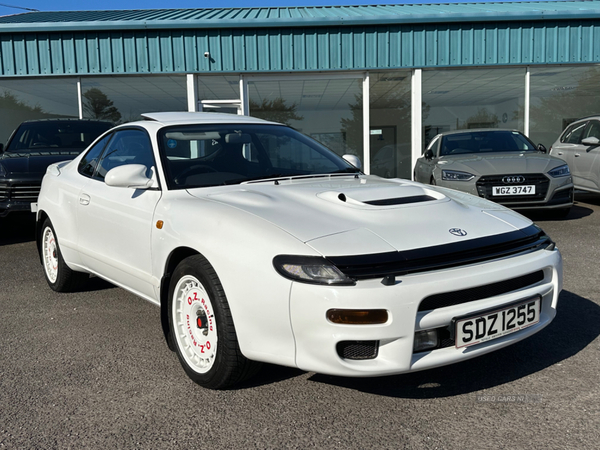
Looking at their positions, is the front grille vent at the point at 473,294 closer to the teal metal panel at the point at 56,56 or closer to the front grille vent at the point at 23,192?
the front grille vent at the point at 23,192

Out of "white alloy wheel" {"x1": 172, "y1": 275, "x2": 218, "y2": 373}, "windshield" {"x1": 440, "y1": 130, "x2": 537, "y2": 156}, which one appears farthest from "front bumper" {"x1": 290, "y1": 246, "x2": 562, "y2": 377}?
"windshield" {"x1": 440, "y1": 130, "x2": 537, "y2": 156}

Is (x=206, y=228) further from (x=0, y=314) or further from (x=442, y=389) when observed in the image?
(x=0, y=314)

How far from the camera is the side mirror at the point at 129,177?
10.3 ft

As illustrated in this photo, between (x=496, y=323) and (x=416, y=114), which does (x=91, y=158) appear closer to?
(x=496, y=323)

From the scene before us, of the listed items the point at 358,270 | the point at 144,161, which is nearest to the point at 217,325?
the point at 358,270

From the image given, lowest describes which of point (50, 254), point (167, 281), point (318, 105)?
point (50, 254)

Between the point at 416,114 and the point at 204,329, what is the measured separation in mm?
10407

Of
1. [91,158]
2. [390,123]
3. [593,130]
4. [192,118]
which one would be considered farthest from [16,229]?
[593,130]

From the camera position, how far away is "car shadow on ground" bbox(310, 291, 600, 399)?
2.70 meters

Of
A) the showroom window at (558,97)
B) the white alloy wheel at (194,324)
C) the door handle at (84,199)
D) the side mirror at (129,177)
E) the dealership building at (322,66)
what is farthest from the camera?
the showroom window at (558,97)

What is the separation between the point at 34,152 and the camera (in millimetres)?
7562

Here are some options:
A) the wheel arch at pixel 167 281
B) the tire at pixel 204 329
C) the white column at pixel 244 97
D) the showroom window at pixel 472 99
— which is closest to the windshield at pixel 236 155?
the wheel arch at pixel 167 281

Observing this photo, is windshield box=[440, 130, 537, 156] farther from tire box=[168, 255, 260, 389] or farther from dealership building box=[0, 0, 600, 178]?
tire box=[168, 255, 260, 389]

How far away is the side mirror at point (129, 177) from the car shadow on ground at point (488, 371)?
146 cm
